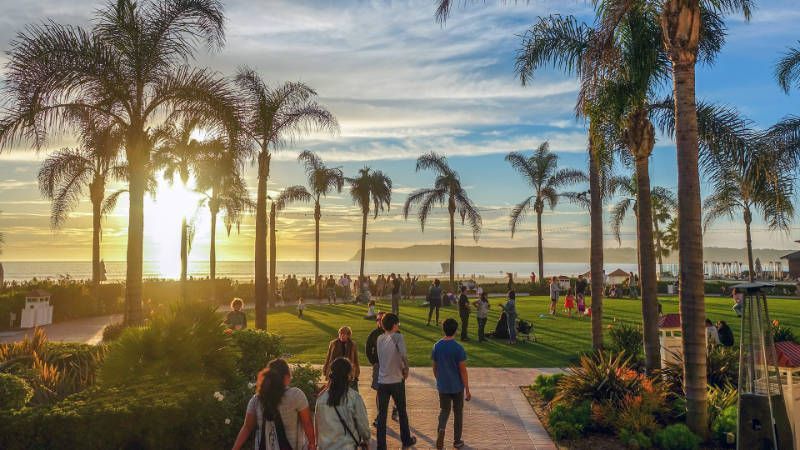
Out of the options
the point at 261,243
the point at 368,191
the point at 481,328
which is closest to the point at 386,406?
the point at 481,328

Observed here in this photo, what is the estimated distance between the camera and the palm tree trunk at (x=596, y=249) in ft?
42.3

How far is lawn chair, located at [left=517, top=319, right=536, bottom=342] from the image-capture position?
1803 centimetres

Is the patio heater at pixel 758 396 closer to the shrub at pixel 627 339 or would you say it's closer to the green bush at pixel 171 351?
the shrub at pixel 627 339

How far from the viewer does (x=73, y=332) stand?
21.3 m

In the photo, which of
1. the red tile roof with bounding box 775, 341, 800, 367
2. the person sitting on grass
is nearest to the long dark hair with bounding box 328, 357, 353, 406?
the red tile roof with bounding box 775, 341, 800, 367

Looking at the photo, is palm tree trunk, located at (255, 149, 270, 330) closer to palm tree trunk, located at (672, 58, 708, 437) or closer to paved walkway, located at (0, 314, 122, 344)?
paved walkway, located at (0, 314, 122, 344)

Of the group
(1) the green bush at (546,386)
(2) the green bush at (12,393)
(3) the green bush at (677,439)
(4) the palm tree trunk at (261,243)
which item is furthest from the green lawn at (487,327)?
(2) the green bush at (12,393)

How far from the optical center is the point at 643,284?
10570 mm

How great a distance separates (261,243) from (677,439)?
13.4m

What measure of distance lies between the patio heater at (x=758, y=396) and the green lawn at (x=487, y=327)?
7.26m

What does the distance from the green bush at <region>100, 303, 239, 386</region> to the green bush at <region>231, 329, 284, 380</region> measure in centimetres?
147

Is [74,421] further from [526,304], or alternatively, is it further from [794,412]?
[526,304]

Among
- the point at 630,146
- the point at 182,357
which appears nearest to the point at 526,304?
the point at 630,146

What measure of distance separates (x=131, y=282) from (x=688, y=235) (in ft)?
34.6
